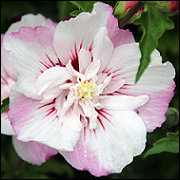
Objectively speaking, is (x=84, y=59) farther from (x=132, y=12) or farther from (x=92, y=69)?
(x=132, y=12)

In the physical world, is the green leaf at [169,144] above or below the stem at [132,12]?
below

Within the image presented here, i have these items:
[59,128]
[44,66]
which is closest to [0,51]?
[44,66]

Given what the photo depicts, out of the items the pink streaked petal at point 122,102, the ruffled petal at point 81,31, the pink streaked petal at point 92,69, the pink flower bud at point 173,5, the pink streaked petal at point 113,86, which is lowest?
the pink streaked petal at point 122,102

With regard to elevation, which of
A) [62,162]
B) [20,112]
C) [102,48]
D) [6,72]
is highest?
[102,48]

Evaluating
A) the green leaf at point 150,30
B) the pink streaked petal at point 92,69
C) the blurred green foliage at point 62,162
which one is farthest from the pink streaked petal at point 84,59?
the blurred green foliage at point 62,162

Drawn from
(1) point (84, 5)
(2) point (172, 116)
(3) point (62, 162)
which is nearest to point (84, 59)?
(1) point (84, 5)

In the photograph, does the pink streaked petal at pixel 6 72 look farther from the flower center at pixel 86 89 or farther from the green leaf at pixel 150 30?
the green leaf at pixel 150 30
